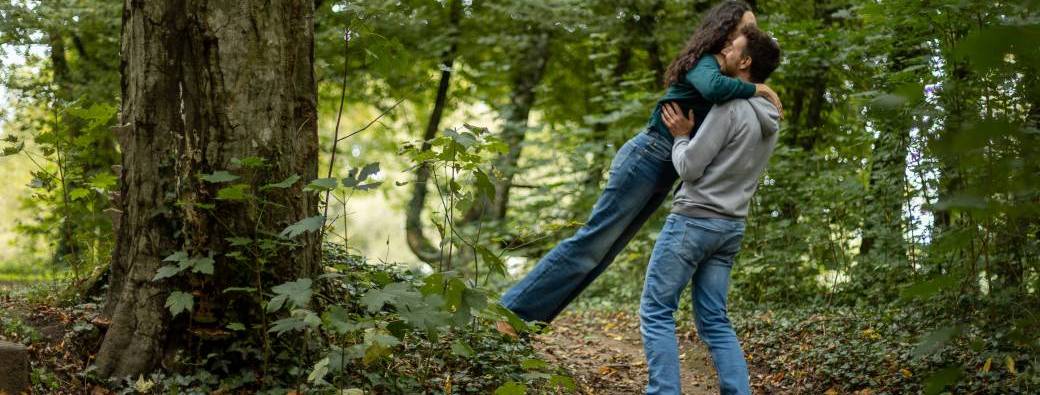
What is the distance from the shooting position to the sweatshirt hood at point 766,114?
390 cm

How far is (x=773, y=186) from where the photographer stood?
7977mm

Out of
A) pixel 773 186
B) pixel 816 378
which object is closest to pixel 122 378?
pixel 816 378

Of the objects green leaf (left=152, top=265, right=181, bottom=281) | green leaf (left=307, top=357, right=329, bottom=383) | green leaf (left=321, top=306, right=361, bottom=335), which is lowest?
green leaf (left=307, top=357, right=329, bottom=383)

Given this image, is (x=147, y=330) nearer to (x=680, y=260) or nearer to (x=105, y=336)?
(x=105, y=336)

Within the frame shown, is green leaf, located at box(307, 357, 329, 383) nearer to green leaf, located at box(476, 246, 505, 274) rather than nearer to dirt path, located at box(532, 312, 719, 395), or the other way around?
green leaf, located at box(476, 246, 505, 274)

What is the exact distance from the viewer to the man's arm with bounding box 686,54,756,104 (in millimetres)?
3824

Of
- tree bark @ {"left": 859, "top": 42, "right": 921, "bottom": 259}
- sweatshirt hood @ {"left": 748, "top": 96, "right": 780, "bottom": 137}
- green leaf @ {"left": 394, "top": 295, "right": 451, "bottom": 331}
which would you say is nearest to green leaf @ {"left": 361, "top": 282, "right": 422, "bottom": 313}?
green leaf @ {"left": 394, "top": 295, "right": 451, "bottom": 331}

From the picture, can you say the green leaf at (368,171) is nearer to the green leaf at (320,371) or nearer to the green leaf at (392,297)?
the green leaf at (392,297)

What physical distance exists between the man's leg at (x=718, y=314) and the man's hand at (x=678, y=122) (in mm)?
570

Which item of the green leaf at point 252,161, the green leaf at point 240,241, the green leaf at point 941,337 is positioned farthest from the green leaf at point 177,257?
the green leaf at point 941,337

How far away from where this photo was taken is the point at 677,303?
3830mm

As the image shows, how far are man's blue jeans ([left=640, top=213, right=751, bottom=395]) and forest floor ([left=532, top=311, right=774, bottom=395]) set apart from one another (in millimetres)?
1002

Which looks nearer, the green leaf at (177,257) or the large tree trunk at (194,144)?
the green leaf at (177,257)

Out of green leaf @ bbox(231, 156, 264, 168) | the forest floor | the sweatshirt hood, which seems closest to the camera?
green leaf @ bbox(231, 156, 264, 168)
